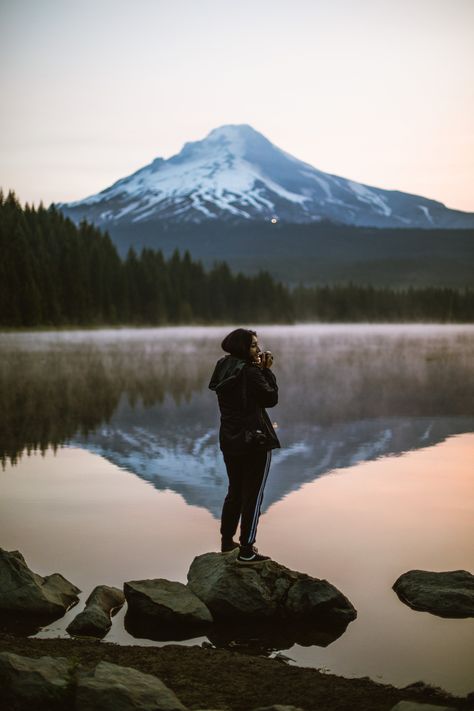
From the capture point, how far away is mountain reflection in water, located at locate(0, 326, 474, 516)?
Answer: 14078 mm

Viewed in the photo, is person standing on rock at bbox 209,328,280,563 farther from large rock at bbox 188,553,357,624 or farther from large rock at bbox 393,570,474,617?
large rock at bbox 393,570,474,617

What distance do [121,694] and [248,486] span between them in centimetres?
323

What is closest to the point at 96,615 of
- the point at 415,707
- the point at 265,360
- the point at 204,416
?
the point at 265,360

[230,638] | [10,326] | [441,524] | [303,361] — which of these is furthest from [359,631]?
[10,326]

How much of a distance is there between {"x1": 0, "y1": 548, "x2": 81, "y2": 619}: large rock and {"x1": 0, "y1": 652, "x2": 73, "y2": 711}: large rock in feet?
5.93

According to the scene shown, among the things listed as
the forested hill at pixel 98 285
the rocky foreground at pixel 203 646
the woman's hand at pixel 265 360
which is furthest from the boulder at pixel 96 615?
the forested hill at pixel 98 285

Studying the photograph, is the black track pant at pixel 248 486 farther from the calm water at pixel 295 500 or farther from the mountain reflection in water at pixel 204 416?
the mountain reflection in water at pixel 204 416

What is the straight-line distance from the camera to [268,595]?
7.34 meters

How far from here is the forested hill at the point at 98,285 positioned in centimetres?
8650

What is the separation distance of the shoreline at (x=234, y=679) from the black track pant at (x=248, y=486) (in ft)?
5.26

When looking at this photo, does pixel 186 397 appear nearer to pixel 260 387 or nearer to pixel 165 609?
pixel 260 387

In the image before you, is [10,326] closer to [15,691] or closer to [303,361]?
[303,361]

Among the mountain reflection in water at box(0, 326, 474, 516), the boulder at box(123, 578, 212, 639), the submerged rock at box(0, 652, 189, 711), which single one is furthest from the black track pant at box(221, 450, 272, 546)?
the submerged rock at box(0, 652, 189, 711)

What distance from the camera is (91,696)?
504 centimetres
